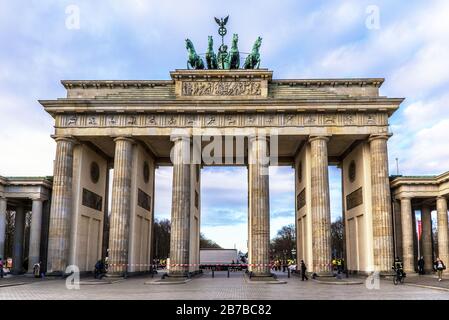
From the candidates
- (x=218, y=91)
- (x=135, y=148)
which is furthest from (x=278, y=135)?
(x=135, y=148)

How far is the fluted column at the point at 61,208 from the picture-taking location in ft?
115

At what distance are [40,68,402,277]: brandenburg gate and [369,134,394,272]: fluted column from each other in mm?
74

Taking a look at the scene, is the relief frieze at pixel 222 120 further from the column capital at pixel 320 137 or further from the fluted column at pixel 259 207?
the fluted column at pixel 259 207

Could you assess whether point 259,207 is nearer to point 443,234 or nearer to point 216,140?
point 216,140

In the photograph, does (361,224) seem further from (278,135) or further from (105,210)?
(105,210)

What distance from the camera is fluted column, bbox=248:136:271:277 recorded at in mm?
34500

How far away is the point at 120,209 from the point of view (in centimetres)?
3572

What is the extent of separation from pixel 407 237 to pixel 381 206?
13.2ft

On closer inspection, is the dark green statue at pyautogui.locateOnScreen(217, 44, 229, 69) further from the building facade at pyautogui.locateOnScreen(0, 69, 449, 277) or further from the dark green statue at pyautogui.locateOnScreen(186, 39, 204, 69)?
the building facade at pyautogui.locateOnScreen(0, 69, 449, 277)

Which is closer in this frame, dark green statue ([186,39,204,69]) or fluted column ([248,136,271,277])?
fluted column ([248,136,271,277])

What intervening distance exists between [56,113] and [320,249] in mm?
22279

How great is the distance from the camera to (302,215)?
135 ft

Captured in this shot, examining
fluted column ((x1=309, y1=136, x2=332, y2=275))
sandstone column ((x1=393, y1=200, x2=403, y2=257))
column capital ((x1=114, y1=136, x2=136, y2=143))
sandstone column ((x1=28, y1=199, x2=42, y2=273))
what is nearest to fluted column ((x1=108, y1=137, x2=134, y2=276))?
column capital ((x1=114, y1=136, x2=136, y2=143))

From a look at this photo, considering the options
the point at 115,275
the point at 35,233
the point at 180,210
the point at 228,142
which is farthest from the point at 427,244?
the point at 35,233
